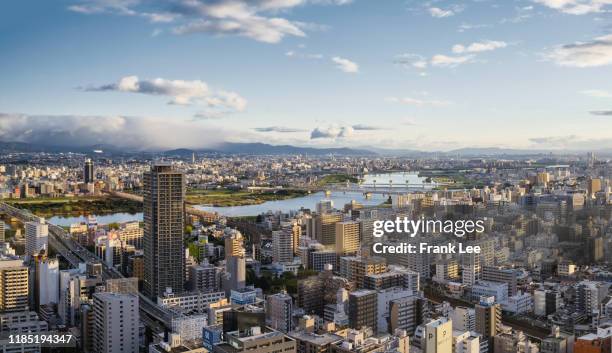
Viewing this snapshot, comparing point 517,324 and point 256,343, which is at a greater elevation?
point 256,343

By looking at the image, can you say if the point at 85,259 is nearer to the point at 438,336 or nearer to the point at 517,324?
the point at 517,324

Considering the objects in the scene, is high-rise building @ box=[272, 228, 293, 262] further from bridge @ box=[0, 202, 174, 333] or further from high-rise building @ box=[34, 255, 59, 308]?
high-rise building @ box=[34, 255, 59, 308]

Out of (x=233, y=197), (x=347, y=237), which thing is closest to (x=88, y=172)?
(x=233, y=197)

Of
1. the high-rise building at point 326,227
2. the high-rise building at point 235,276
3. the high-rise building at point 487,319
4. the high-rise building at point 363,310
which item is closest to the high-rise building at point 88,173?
the high-rise building at point 326,227

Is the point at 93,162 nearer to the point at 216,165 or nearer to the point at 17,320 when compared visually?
the point at 216,165

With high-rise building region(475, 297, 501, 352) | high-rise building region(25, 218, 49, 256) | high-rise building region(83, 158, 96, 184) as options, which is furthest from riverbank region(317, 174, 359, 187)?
high-rise building region(475, 297, 501, 352)

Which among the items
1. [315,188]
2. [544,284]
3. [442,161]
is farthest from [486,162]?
[544,284]
